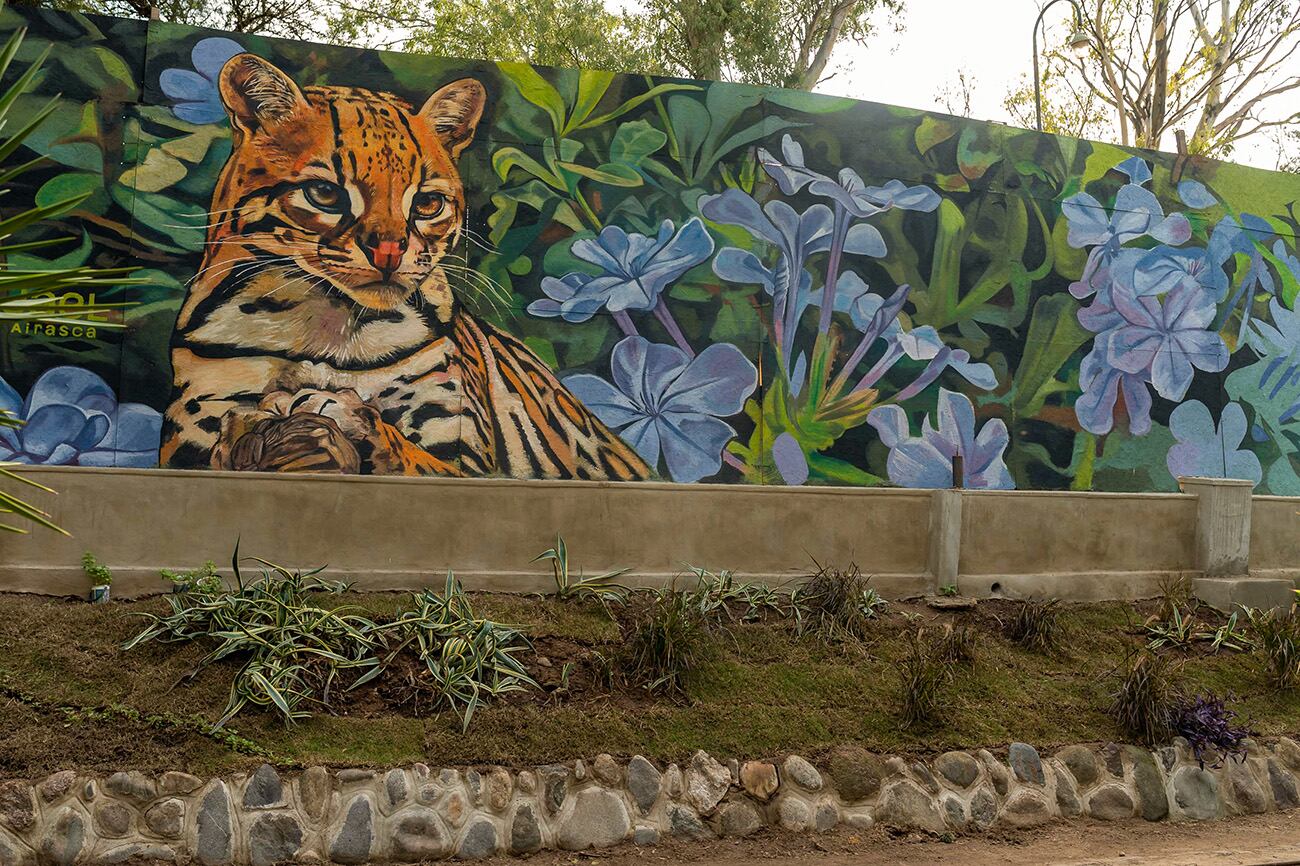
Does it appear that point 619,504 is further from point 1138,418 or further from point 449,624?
point 1138,418

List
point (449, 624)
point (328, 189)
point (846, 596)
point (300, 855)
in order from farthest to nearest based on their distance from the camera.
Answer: point (328, 189), point (846, 596), point (449, 624), point (300, 855)

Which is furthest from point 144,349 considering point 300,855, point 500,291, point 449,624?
point 300,855

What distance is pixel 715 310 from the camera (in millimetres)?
10914

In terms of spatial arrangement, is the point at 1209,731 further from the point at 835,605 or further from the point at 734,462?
the point at 734,462

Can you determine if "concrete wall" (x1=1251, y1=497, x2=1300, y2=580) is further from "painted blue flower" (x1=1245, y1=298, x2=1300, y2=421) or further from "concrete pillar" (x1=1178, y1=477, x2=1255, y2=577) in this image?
Answer: "painted blue flower" (x1=1245, y1=298, x2=1300, y2=421)

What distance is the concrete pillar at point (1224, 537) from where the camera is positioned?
1093 cm

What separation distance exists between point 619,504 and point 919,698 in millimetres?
3048

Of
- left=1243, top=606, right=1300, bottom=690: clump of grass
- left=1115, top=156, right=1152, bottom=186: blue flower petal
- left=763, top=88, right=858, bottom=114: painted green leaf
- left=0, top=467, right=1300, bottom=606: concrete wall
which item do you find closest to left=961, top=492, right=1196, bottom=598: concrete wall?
left=0, top=467, right=1300, bottom=606: concrete wall

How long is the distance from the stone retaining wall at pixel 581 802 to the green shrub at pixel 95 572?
2.42 meters

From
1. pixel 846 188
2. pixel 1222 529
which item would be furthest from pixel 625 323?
pixel 1222 529

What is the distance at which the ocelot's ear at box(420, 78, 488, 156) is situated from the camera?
409 inches

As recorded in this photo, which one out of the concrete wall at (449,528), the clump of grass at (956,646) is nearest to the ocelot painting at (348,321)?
the concrete wall at (449,528)

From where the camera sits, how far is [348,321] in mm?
10000

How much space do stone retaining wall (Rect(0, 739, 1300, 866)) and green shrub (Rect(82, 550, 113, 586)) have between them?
2.42 meters
